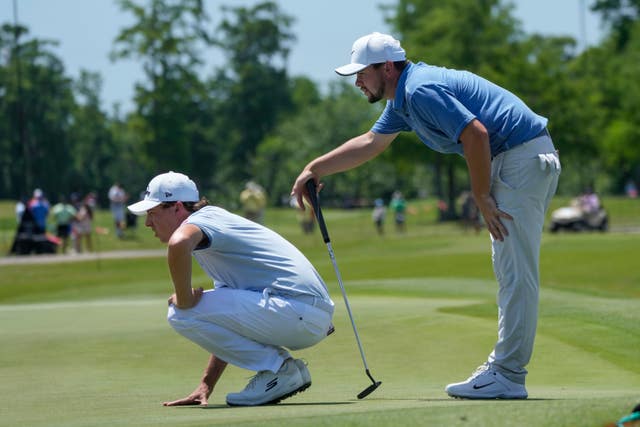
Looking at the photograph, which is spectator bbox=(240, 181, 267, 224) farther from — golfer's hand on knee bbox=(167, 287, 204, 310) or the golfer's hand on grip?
golfer's hand on knee bbox=(167, 287, 204, 310)

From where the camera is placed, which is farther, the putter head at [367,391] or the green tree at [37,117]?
the green tree at [37,117]

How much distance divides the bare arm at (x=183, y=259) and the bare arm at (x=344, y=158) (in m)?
0.90

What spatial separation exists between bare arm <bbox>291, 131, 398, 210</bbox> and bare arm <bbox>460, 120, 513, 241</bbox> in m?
0.98

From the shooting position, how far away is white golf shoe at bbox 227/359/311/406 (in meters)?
6.00

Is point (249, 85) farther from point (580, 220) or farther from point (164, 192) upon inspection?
point (164, 192)

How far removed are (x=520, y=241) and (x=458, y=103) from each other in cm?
81

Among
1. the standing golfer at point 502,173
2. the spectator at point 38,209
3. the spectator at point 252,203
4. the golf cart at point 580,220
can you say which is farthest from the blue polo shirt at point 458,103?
the golf cart at point 580,220

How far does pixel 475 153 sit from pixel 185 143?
247ft

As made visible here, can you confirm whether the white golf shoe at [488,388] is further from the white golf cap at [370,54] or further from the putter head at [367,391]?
the white golf cap at [370,54]

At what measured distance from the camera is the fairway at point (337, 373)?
4871 millimetres

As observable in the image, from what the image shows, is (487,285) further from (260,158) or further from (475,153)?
(260,158)

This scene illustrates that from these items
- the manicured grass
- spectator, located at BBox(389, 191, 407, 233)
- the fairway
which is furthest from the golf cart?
the fairway

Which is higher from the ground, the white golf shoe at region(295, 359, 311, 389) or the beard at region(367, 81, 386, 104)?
the beard at region(367, 81, 386, 104)

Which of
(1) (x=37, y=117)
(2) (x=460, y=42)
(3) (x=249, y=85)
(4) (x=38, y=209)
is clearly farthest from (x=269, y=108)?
(4) (x=38, y=209)
